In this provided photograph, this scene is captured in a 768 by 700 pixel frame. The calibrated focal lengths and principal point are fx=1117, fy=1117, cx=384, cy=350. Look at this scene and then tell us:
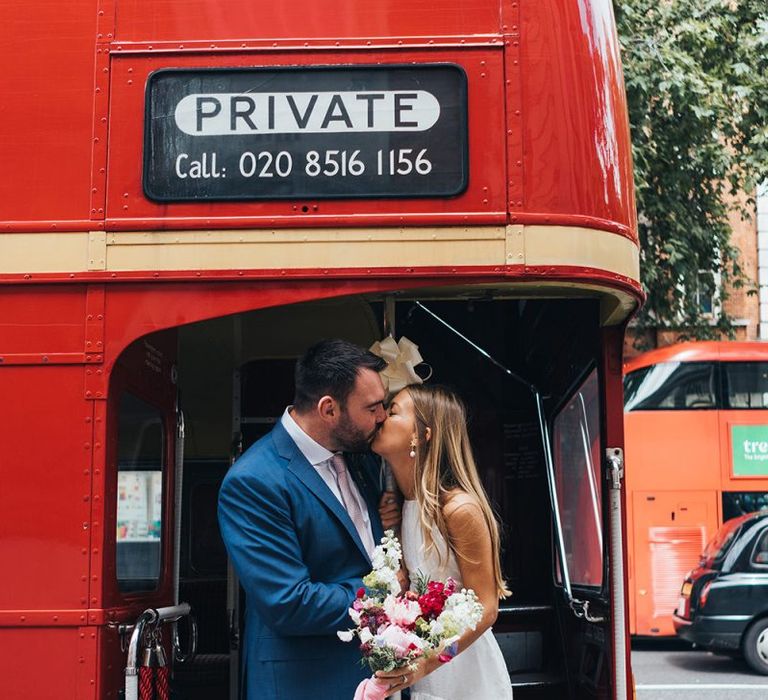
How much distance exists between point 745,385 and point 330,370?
12567 mm

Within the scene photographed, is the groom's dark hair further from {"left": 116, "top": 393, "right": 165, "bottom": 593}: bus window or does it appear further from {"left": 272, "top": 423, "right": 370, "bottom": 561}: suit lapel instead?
{"left": 116, "top": 393, "right": 165, "bottom": 593}: bus window

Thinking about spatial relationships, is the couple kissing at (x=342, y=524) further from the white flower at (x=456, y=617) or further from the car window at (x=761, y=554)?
the car window at (x=761, y=554)

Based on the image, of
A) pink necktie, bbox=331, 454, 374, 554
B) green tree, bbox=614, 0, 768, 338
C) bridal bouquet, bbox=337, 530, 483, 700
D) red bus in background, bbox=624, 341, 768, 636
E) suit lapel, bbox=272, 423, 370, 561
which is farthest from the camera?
red bus in background, bbox=624, 341, 768, 636

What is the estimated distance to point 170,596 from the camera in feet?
14.9

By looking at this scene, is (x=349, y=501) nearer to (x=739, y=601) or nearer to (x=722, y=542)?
(x=739, y=601)

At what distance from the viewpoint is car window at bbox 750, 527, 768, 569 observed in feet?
43.4

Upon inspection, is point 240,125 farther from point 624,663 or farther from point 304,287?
point 624,663

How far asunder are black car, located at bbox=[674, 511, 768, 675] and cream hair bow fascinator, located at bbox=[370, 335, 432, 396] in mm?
10304

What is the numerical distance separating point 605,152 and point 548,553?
9.70 feet

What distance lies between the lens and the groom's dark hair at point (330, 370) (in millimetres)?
3760

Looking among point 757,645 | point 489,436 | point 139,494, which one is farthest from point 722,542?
→ point 139,494

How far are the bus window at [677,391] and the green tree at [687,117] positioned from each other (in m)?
0.82

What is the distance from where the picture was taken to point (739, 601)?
13.1 meters

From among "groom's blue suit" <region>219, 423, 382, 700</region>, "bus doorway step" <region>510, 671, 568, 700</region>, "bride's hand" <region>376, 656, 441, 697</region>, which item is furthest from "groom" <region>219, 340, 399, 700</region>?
"bus doorway step" <region>510, 671, 568, 700</region>
